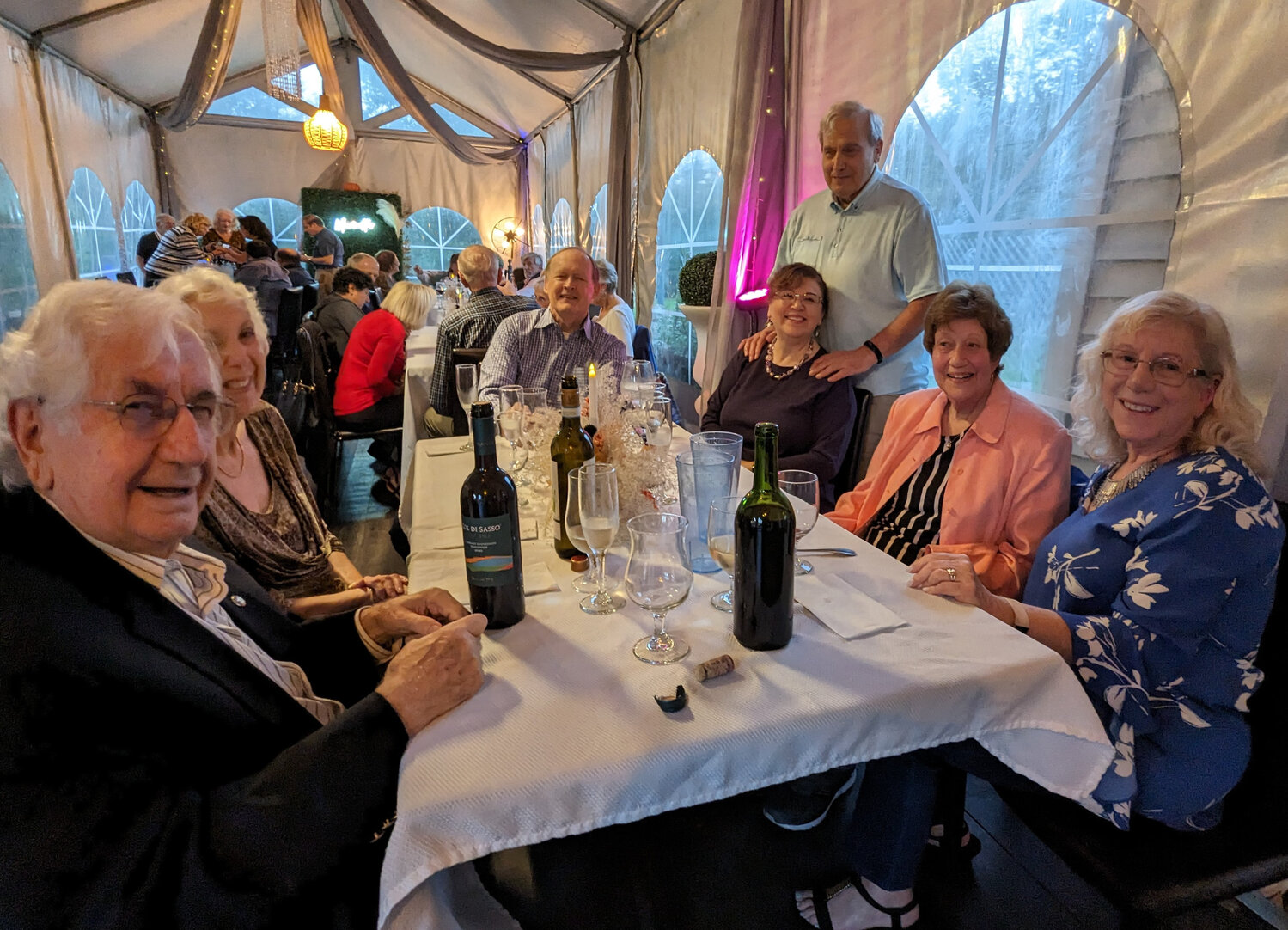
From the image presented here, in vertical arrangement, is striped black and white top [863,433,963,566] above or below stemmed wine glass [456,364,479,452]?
below

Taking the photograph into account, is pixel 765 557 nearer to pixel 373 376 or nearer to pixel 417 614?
pixel 417 614

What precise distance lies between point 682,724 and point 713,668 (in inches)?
4.3

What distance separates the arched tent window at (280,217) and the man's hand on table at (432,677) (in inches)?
507

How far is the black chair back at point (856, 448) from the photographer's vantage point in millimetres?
2270

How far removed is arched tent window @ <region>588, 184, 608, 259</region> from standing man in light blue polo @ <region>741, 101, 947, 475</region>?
5.21 m

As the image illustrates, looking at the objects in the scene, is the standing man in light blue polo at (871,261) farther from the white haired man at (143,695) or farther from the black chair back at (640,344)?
the white haired man at (143,695)

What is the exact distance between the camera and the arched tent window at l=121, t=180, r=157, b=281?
29.0ft

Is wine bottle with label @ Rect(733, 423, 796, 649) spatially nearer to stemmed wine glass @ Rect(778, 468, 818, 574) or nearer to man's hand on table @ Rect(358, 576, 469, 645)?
stemmed wine glass @ Rect(778, 468, 818, 574)

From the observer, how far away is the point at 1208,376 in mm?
1238

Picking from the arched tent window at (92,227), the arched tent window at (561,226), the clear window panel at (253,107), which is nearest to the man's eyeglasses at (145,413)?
the arched tent window at (92,227)

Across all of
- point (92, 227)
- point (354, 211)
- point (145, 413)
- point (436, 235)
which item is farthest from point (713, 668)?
point (436, 235)

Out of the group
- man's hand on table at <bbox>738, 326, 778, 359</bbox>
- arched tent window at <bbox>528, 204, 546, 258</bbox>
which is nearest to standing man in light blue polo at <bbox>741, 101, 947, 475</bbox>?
man's hand on table at <bbox>738, 326, 778, 359</bbox>

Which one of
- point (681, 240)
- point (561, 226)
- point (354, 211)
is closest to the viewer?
point (681, 240)

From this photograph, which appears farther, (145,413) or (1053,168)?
(1053,168)
